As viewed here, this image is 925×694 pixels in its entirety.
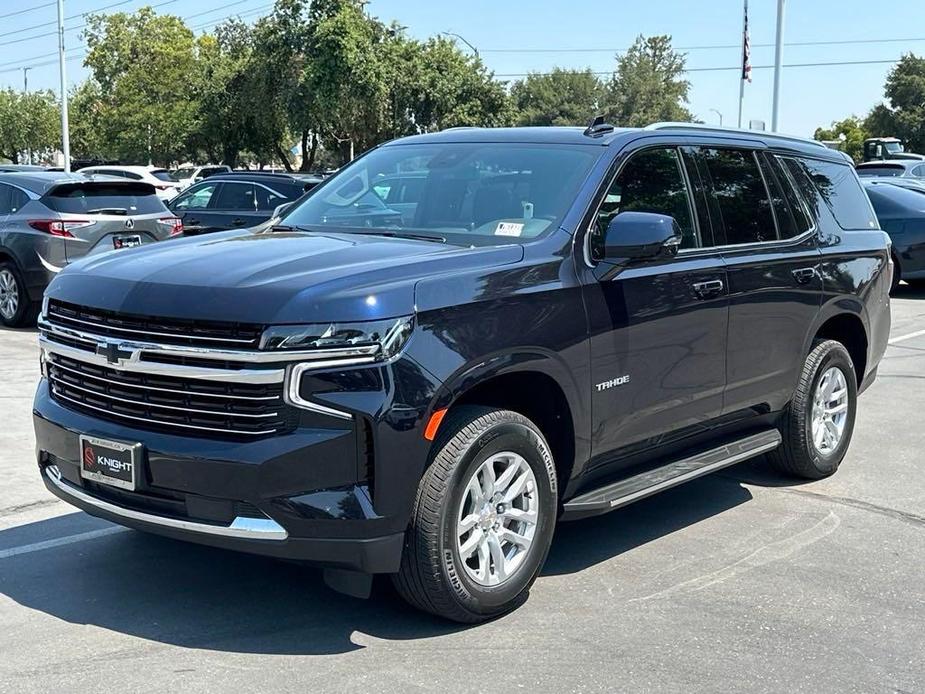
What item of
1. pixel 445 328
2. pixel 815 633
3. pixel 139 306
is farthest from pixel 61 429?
pixel 815 633

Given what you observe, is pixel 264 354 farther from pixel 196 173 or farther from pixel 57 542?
pixel 196 173

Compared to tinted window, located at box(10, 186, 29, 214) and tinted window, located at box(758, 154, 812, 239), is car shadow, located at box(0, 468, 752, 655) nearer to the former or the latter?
tinted window, located at box(758, 154, 812, 239)

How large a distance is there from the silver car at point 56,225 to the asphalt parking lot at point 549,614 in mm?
Result: 6349

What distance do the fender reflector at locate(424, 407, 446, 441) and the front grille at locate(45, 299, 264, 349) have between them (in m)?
0.67

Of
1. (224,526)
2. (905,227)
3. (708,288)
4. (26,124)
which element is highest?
(26,124)

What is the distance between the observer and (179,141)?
51781 millimetres

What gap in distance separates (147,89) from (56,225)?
44826 millimetres

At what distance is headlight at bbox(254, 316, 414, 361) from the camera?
3787 millimetres

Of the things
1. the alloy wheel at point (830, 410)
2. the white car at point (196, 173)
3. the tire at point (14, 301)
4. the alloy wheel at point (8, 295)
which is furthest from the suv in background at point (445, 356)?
the white car at point (196, 173)

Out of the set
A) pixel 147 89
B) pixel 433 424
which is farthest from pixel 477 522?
pixel 147 89

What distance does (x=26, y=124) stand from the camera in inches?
2965

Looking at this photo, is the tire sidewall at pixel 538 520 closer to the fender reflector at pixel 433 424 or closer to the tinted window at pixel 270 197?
the fender reflector at pixel 433 424

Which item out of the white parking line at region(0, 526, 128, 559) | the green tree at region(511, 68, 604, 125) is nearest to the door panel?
the white parking line at region(0, 526, 128, 559)

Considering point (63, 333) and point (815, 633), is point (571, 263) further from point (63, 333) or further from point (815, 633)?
point (63, 333)
